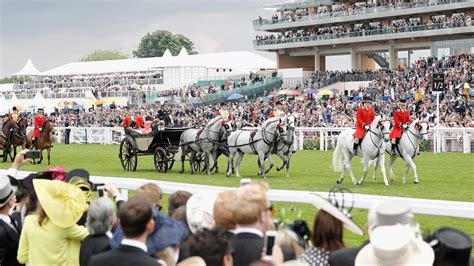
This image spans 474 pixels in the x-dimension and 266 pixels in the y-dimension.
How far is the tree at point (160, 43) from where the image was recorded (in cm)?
15862

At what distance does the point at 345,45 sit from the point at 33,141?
5498cm

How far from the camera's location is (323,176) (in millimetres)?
22156

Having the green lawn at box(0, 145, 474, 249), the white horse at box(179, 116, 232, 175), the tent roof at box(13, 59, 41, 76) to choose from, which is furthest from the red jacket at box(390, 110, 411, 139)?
the tent roof at box(13, 59, 41, 76)

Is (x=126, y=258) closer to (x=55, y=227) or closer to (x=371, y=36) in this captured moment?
(x=55, y=227)

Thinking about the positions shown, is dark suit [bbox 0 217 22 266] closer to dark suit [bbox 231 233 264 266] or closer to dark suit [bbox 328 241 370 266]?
dark suit [bbox 231 233 264 266]

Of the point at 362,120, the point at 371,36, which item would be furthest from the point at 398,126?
the point at 371,36

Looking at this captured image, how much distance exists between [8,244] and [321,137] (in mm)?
28782

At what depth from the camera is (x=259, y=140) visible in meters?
21.9

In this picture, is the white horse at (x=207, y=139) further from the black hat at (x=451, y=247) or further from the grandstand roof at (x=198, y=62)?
the grandstand roof at (x=198, y=62)

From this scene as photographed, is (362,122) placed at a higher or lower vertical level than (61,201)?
higher

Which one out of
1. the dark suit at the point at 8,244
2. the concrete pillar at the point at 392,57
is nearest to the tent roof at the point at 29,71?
the concrete pillar at the point at 392,57

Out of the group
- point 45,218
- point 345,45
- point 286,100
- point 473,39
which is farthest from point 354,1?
point 45,218

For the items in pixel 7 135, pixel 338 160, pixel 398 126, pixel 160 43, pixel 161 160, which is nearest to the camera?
pixel 338 160

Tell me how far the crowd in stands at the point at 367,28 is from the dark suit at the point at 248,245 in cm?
6215
